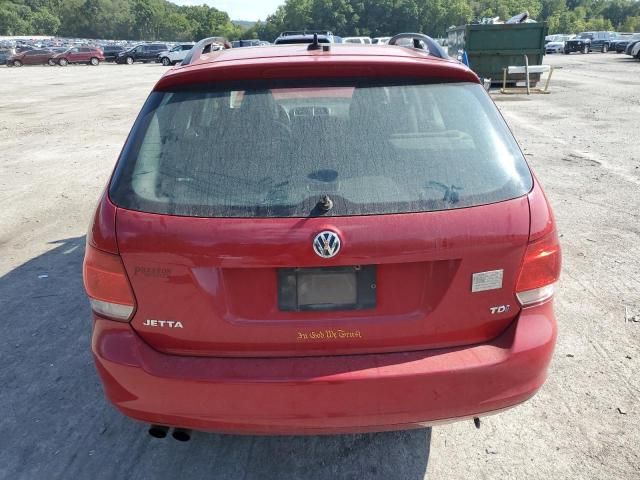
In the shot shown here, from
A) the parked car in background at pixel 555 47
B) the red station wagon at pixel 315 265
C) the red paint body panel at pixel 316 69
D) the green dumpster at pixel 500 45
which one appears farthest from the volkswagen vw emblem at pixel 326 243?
the parked car in background at pixel 555 47

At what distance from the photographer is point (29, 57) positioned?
52.1 meters

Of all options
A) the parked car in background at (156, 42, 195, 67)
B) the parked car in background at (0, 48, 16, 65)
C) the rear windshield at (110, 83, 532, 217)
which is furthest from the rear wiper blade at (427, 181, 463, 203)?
the parked car in background at (0, 48, 16, 65)

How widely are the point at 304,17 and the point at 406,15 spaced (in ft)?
69.8

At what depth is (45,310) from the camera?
443 cm

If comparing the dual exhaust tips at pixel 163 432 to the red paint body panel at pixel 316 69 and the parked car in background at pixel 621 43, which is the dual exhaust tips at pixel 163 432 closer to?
the red paint body panel at pixel 316 69

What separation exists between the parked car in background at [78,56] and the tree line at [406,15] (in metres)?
63.2

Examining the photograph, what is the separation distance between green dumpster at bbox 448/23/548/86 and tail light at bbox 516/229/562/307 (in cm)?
1847

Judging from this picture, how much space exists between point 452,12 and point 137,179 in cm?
13154

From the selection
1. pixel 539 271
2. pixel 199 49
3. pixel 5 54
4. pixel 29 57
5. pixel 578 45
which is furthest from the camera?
pixel 578 45

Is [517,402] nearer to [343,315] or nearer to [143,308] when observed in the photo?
[343,315]

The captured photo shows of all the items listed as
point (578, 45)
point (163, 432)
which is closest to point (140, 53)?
point (578, 45)

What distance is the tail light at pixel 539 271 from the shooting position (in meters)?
2.31

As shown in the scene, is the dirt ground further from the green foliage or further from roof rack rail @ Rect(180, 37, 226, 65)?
the green foliage

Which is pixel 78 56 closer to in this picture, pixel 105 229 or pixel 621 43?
pixel 621 43
